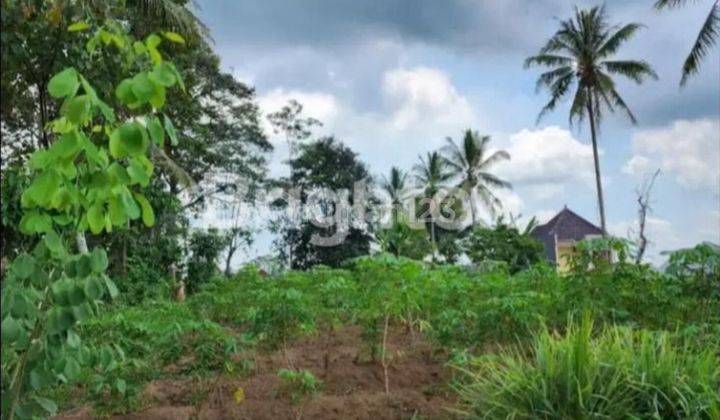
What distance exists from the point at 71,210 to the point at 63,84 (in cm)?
36

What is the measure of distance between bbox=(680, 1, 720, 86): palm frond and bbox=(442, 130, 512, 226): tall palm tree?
1264cm

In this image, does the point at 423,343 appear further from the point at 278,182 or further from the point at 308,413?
the point at 278,182

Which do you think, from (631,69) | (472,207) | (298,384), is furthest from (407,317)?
(472,207)

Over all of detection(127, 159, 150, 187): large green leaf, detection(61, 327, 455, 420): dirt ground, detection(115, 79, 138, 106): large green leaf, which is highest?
detection(115, 79, 138, 106): large green leaf

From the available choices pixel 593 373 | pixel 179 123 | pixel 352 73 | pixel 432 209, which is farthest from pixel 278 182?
pixel 593 373

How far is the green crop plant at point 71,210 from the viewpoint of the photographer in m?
1.32

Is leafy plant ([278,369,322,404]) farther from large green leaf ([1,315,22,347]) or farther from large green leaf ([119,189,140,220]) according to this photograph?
large green leaf ([1,315,22,347])

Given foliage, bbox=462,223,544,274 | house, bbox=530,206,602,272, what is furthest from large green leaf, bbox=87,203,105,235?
house, bbox=530,206,602,272

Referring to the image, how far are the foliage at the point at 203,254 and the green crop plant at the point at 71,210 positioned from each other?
1320 cm

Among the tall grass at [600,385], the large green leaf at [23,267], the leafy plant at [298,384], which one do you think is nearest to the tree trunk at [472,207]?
the leafy plant at [298,384]

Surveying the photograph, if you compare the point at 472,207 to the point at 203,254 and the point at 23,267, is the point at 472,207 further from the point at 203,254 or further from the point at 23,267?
the point at 23,267

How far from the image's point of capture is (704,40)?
13.3 meters

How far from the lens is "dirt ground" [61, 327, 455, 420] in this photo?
354 centimetres

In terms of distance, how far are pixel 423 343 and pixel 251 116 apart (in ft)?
44.2
